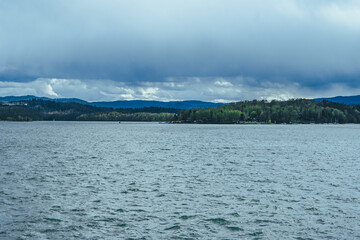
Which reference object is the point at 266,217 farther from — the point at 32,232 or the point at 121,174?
the point at 121,174

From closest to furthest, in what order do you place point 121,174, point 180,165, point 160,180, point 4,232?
point 4,232
point 160,180
point 121,174
point 180,165

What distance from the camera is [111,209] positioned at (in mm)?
30516

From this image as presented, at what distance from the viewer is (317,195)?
36250 mm

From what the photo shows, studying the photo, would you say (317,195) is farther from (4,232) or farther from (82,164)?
(82,164)

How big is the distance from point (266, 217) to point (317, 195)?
34.9 feet

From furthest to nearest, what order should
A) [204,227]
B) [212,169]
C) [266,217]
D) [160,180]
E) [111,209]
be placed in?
[212,169] < [160,180] < [111,209] < [266,217] < [204,227]

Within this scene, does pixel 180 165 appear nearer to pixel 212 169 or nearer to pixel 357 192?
pixel 212 169

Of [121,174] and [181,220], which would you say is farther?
[121,174]

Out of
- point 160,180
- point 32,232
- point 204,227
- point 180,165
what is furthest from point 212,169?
point 32,232

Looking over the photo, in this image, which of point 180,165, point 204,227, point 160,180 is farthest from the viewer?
point 180,165

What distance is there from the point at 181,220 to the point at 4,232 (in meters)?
12.3

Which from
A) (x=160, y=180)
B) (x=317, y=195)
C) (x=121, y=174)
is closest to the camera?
(x=317, y=195)

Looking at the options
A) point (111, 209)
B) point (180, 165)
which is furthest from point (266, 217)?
point (180, 165)

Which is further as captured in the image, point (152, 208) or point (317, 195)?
point (317, 195)
